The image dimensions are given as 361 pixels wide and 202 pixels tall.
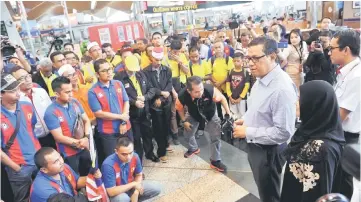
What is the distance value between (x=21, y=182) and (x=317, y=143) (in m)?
2.08

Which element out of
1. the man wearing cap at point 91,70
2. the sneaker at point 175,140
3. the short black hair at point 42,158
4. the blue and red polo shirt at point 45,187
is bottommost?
the sneaker at point 175,140

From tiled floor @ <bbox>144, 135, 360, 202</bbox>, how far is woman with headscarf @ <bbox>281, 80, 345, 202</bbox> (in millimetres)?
1113

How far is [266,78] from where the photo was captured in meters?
1.77

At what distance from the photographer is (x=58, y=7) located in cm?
1386

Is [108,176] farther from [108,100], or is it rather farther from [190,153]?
[190,153]

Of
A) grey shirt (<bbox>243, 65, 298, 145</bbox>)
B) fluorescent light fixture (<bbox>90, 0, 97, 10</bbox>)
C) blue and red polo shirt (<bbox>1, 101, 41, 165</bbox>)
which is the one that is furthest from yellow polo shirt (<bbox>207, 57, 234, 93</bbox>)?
fluorescent light fixture (<bbox>90, 0, 97, 10</bbox>)

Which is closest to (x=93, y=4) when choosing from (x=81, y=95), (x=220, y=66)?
(x=220, y=66)

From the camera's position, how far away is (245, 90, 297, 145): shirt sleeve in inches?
66.1

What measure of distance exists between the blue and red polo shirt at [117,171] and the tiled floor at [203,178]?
1.69 ft

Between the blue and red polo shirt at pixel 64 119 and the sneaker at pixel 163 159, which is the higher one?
the blue and red polo shirt at pixel 64 119

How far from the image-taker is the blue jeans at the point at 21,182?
204 centimetres

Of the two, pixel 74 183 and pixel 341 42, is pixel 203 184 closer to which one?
pixel 74 183

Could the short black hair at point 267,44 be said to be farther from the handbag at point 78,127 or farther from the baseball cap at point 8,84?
the baseball cap at point 8,84

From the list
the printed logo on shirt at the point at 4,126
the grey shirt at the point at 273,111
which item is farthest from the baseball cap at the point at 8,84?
the grey shirt at the point at 273,111
